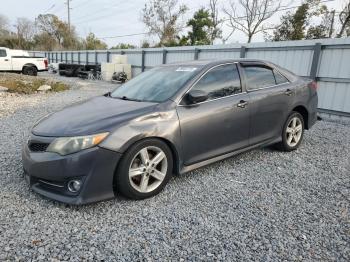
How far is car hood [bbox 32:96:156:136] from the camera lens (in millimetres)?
2854

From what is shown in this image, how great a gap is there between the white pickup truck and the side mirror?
19.8m

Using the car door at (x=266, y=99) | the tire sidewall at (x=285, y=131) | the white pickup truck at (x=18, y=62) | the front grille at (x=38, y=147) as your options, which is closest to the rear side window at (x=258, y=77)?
the car door at (x=266, y=99)

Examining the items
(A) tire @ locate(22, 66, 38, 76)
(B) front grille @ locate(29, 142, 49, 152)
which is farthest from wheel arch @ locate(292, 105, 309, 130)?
(A) tire @ locate(22, 66, 38, 76)

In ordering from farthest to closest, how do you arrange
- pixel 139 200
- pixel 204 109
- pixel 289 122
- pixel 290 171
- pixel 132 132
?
pixel 289 122
pixel 290 171
pixel 204 109
pixel 139 200
pixel 132 132

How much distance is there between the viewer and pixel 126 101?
355cm

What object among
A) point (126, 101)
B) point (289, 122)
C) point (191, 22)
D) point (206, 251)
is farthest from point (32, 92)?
point (191, 22)

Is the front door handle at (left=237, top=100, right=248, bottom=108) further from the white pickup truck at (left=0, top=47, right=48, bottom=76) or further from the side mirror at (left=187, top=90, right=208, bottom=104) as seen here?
the white pickup truck at (left=0, top=47, right=48, bottom=76)

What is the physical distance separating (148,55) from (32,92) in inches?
300

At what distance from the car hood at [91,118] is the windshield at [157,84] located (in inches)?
Result: 8.3

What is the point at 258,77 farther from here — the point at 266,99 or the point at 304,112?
the point at 304,112

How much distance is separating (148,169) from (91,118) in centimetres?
82

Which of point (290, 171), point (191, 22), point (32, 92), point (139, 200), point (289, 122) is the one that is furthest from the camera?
point (191, 22)

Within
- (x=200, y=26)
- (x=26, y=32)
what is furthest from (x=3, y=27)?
(x=200, y=26)

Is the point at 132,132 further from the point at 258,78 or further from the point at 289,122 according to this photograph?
the point at 289,122
